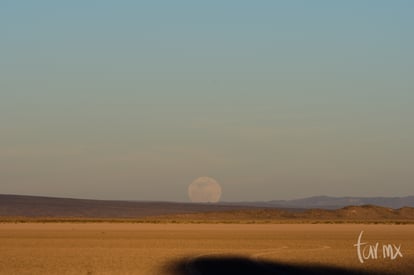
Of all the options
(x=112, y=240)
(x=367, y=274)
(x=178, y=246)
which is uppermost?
(x=112, y=240)

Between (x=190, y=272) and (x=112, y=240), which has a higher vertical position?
(x=112, y=240)

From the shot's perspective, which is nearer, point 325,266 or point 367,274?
point 367,274

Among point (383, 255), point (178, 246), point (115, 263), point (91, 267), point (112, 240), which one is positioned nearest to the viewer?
point (91, 267)

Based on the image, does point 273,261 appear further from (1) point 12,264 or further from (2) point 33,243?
(2) point 33,243

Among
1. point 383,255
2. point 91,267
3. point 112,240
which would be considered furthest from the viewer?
point 112,240

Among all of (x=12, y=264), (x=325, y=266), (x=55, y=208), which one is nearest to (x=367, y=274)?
(x=325, y=266)

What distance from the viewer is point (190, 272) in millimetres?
37594

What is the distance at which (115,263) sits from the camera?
139ft

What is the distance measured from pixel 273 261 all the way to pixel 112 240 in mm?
24280

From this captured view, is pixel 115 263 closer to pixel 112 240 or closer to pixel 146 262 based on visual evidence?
pixel 146 262

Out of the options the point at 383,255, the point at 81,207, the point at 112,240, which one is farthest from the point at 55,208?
the point at 383,255

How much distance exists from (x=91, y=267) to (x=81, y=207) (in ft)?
525

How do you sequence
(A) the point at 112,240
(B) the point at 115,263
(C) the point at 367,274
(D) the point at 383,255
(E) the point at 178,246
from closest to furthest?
(C) the point at 367,274 → (B) the point at 115,263 → (D) the point at 383,255 → (E) the point at 178,246 → (A) the point at 112,240

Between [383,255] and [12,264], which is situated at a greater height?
[383,255]
